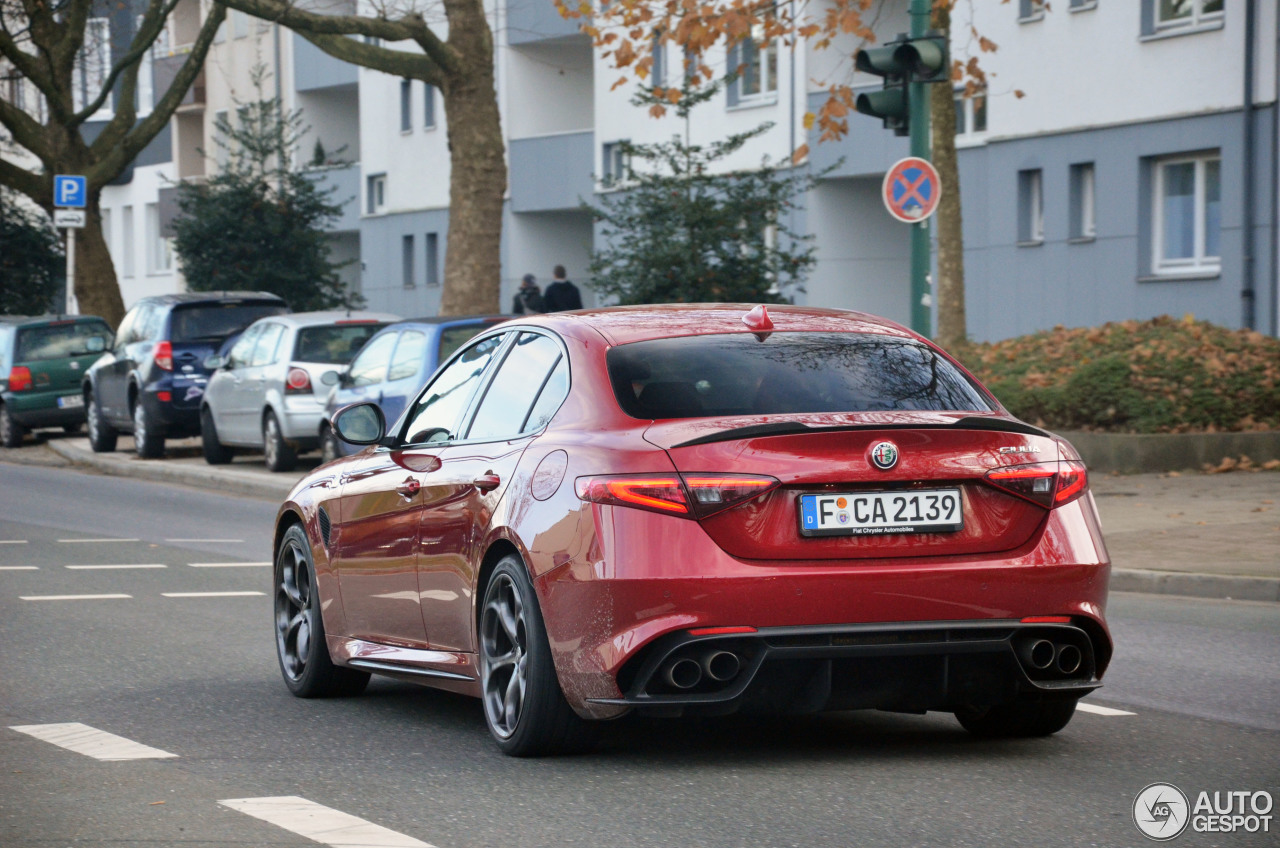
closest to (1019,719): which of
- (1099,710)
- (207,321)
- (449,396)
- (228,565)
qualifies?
(1099,710)

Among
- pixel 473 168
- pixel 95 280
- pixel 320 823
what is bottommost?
pixel 320 823

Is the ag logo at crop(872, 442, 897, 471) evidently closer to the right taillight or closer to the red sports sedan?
the red sports sedan

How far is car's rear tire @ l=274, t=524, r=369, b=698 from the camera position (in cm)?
823

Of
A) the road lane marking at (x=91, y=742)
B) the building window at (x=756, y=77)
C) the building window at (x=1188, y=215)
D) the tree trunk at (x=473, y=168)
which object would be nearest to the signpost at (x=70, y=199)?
the tree trunk at (x=473, y=168)

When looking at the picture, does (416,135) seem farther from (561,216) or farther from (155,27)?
(155,27)

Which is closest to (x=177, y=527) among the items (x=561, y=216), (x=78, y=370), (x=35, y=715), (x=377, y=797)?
(x=35, y=715)

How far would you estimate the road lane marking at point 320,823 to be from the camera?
5.32 m

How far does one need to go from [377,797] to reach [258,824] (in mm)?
488

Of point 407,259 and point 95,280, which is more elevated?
point 407,259

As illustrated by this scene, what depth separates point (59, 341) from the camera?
30.7 metres

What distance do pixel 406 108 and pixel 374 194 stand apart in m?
3.16

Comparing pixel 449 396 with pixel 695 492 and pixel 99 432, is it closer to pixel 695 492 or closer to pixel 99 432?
pixel 695 492

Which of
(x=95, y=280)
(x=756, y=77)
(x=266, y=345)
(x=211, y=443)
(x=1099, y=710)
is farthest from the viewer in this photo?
(x=756, y=77)

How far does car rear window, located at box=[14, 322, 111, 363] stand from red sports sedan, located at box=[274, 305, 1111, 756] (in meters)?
24.8
